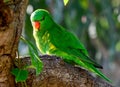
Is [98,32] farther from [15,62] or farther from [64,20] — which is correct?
[15,62]

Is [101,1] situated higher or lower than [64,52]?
higher

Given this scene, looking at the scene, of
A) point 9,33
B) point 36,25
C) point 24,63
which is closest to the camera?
point 9,33

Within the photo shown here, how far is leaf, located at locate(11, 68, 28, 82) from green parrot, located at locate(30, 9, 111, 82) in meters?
0.55

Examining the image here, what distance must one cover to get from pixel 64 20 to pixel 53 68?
12.4ft

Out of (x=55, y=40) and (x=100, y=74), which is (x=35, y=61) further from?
(x=55, y=40)

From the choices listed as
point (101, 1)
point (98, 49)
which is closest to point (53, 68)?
point (101, 1)

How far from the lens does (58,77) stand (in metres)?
1.63

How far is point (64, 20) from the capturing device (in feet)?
17.7

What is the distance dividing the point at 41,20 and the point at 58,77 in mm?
817

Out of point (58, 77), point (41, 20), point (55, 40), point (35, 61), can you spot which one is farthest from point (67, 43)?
point (35, 61)

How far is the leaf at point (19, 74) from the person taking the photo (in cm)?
151

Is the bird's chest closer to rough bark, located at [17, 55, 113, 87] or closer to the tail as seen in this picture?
the tail

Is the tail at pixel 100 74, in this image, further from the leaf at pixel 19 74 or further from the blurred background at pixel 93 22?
the blurred background at pixel 93 22

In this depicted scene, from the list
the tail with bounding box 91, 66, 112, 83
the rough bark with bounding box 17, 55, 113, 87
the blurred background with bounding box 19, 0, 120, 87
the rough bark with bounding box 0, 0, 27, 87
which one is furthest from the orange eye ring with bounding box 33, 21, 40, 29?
the blurred background with bounding box 19, 0, 120, 87
